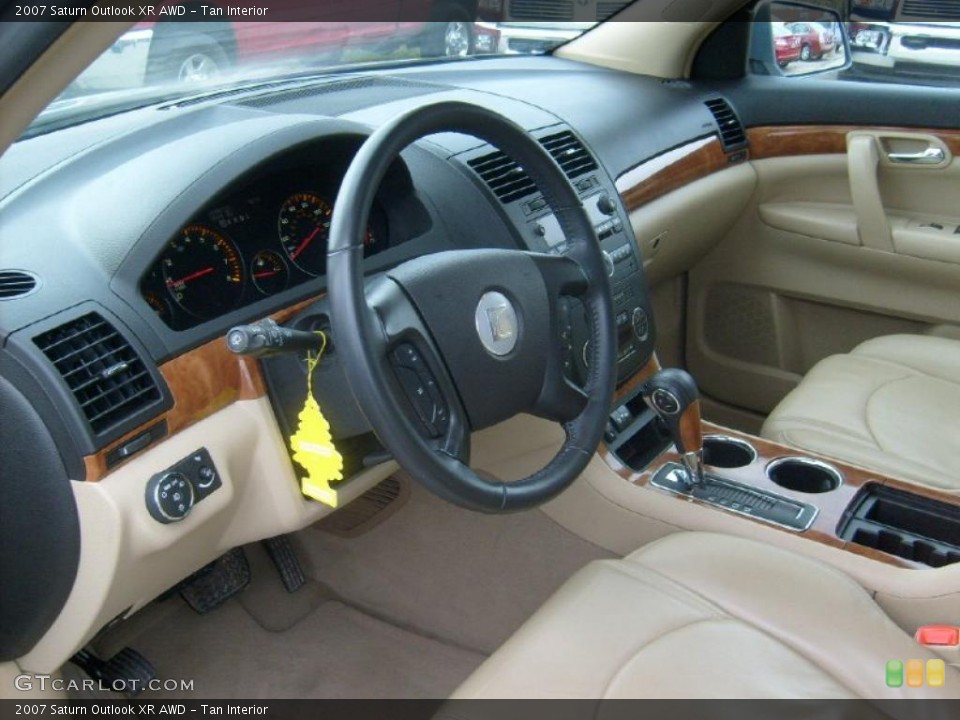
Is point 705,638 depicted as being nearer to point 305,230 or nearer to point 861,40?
point 305,230

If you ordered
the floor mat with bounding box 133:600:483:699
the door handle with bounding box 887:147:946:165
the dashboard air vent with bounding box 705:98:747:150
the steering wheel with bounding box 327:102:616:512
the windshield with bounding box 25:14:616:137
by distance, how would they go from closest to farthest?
the steering wheel with bounding box 327:102:616:512, the windshield with bounding box 25:14:616:137, the floor mat with bounding box 133:600:483:699, the door handle with bounding box 887:147:946:165, the dashboard air vent with bounding box 705:98:747:150

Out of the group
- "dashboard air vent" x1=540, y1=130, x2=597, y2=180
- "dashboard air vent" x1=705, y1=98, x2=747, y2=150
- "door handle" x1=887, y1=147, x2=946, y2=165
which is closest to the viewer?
"dashboard air vent" x1=540, y1=130, x2=597, y2=180

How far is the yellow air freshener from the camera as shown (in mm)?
1401

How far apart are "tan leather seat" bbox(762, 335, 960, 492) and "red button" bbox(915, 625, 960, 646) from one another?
1.41 feet

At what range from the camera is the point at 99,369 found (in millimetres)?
1270

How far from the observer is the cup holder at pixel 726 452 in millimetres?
1936

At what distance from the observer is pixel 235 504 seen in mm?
1528

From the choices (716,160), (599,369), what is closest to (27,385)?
(599,369)

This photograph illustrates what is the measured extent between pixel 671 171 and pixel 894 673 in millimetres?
1459

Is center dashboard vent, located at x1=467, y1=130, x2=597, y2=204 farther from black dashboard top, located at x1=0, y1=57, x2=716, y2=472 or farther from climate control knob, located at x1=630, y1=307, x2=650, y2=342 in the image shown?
climate control knob, located at x1=630, y1=307, x2=650, y2=342

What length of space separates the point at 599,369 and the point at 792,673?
469 mm

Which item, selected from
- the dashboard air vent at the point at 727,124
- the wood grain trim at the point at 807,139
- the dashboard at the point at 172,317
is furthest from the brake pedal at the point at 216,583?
the wood grain trim at the point at 807,139

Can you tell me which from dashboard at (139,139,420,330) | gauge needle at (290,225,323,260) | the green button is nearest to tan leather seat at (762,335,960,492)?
the green button

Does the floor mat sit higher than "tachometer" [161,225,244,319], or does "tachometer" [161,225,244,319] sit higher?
"tachometer" [161,225,244,319]
